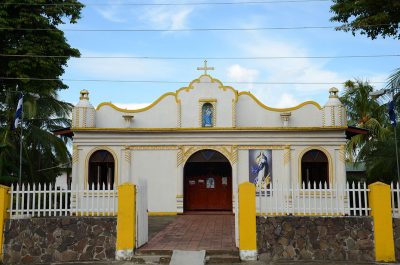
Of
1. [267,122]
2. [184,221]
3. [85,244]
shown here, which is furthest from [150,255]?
[267,122]

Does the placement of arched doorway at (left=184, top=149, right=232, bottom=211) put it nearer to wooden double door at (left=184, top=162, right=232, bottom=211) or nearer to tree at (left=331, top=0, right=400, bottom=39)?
wooden double door at (left=184, top=162, right=232, bottom=211)

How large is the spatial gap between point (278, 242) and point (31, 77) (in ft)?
37.9

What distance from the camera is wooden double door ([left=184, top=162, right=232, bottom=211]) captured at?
21234mm

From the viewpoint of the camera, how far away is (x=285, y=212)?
1134 cm

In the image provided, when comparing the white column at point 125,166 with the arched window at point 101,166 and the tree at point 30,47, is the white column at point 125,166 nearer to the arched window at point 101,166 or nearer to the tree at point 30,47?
the arched window at point 101,166

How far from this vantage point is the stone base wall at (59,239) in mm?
11148

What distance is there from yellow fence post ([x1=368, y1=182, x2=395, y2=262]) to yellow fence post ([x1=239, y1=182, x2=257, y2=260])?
2870 mm

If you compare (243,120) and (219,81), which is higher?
(219,81)

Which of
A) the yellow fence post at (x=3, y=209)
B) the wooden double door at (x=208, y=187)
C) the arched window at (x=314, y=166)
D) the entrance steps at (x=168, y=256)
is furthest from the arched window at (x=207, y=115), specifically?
the yellow fence post at (x=3, y=209)

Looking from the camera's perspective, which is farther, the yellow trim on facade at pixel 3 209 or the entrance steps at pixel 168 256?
the yellow trim on facade at pixel 3 209

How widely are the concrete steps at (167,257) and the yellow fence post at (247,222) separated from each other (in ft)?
0.85

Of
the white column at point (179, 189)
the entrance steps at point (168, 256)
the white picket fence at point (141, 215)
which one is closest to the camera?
the entrance steps at point (168, 256)

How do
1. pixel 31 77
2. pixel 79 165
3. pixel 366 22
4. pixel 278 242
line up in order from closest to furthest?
1. pixel 278 242
2. pixel 366 22
3. pixel 31 77
4. pixel 79 165

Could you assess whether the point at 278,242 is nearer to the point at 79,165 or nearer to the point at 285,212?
the point at 285,212
